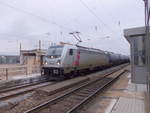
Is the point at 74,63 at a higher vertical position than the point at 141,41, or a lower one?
lower

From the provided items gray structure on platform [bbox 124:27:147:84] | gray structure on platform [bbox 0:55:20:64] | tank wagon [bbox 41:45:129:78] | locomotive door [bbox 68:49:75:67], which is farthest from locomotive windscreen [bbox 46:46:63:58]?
gray structure on platform [bbox 0:55:20:64]

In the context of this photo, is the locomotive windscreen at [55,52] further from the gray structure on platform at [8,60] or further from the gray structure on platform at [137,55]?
the gray structure on platform at [8,60]

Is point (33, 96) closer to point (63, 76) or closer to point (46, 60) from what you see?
point (63, 76)

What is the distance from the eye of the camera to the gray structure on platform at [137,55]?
11.5m

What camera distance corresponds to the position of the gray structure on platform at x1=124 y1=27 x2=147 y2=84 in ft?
37.7

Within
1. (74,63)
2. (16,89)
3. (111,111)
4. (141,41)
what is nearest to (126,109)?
(111,111)

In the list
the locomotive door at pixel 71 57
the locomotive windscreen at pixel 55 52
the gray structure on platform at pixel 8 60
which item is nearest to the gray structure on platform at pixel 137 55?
the locomotive door at pixel 71 57

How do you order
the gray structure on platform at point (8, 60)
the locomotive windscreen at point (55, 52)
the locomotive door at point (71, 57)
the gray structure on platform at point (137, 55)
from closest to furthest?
the gray structure on platform at point (137, 55) → the locomotive windscreen at point (55, 52) → the locomotive door at point (71, 57) → the gray structure on platform at point (8, 60)

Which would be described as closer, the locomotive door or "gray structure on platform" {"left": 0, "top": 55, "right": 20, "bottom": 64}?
the locomotive door

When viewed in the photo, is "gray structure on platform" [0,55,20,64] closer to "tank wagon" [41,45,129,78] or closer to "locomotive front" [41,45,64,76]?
"tank wagon" [41,45,129,78]

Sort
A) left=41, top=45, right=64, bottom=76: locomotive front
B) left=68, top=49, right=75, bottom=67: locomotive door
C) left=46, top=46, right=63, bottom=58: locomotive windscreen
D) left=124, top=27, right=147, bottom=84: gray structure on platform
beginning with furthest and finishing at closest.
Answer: left=68, top=49, right=75, bottom=67: locomotive door
left=46, top=46, right=63, bottom=58: locomotive windscreen
left=41, top=45, right=64, bottom=76: locomotive front
left=124, top=27, right=147, bottom=84: gray structure on platform

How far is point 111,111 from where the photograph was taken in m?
6.52

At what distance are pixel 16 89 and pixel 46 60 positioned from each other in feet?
15.9

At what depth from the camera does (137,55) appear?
11664 millimetres
